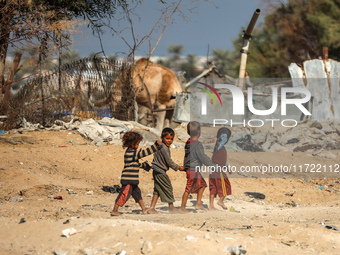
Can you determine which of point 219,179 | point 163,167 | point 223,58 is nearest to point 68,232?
point 163,167

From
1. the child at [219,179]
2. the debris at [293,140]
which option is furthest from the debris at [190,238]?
the debris at [293,140]

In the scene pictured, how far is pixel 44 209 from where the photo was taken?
5.27 m

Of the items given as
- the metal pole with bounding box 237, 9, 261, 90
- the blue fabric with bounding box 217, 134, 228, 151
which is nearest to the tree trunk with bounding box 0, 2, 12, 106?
the blue fabric with bounding box 217, 134, 228, 151

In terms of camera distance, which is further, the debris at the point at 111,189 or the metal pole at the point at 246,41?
the metal pole at the point at 246,41

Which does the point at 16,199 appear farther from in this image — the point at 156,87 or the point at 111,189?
the point at 156,87

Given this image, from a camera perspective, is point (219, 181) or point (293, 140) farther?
point (293, 140)

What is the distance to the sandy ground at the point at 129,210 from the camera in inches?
136

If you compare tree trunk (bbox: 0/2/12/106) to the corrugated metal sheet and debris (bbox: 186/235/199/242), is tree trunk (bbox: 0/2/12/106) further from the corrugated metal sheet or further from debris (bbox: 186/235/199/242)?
the corrugated metal sheet

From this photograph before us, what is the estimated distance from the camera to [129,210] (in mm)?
5645

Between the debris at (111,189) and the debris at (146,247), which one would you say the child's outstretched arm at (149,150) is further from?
the debris at (111,189)

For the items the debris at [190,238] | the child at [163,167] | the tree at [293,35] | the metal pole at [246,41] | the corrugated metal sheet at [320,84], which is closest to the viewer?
the debris at [190,238]

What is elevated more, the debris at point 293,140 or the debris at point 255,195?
the debris at point 293,140

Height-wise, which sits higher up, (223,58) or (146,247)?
(223,58)

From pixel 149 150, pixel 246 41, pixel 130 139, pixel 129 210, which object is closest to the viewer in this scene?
pixel 149 150
